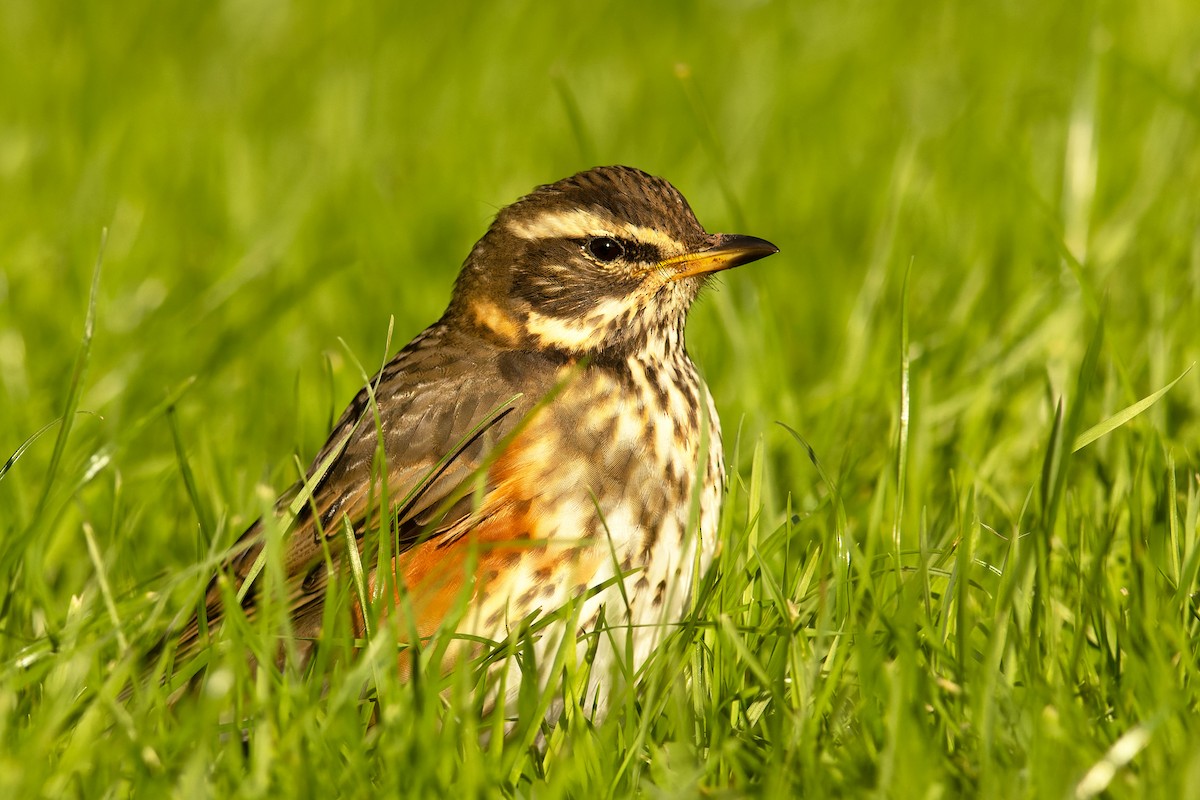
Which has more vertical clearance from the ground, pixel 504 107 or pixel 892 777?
pixel 504 107

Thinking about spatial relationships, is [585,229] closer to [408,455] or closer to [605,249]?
[605,249]

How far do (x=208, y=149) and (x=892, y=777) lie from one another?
7.58 meters

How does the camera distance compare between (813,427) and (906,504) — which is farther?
(813,427)

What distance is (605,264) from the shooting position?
5.19 metres

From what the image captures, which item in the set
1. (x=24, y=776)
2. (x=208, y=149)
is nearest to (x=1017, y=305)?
(x=24, y=776)

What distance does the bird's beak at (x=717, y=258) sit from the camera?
511cm

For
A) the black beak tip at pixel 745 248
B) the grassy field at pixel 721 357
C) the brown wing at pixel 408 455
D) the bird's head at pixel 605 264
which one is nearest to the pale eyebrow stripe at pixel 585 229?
the bird's head at pixel 605 264

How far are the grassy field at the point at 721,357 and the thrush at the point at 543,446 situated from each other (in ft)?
0.76

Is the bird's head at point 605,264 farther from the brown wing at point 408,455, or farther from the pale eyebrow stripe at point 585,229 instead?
the brown wing at point 408,455

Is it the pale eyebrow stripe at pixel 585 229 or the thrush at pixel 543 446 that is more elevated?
the pale eyebrow stripe at pixel 585 229

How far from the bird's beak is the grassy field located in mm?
729

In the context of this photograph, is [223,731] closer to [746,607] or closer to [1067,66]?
[746,607]

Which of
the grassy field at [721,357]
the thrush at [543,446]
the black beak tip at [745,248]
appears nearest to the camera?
the grassy field at [721,357]

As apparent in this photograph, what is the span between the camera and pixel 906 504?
5.06 m
